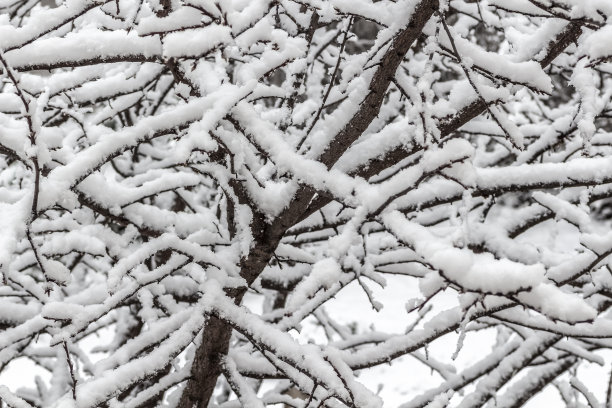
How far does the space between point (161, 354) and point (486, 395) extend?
164 centimetres

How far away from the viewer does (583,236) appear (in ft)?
4.62

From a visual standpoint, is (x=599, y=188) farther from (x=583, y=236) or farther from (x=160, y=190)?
(x=160, y=190)

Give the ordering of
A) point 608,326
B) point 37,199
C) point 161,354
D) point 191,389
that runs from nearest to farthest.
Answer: point 37,199
point 161,354
point 608,326
point 191,389

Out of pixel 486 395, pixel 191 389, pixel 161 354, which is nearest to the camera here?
pixel 161 354

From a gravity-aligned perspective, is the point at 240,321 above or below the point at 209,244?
below

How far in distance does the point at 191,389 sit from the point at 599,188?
1789mm

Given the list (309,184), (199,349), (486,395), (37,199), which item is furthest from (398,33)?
(486,395)

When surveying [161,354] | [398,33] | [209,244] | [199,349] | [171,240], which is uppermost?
[398,33]

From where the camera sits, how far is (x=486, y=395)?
2.53m

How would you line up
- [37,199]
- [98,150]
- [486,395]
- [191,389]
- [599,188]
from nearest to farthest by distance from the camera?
[37,199] < [98,150] < [191,389] < [599,188] < [486,395]

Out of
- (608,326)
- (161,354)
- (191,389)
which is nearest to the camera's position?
(161,354)

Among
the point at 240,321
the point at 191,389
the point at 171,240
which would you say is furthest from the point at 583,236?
the point at 191,389

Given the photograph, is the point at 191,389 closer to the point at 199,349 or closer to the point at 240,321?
the point at 199,349

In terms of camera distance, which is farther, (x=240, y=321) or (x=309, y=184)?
(x=240, y=321)
